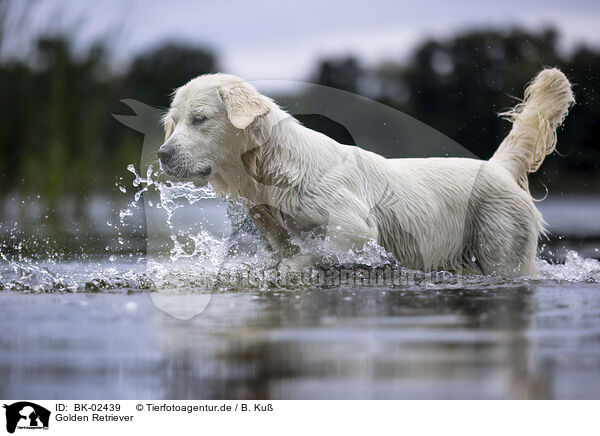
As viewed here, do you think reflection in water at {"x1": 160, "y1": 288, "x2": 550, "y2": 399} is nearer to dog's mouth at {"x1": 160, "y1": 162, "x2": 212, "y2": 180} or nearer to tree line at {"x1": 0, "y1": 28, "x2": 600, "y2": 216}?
dog's mouth at {"x1": 160, "y1": 162, "x2": 212, "y2": 180}

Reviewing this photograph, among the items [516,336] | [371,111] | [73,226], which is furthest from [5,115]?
[516,336]

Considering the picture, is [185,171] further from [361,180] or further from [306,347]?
[306,347]

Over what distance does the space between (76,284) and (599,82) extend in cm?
818

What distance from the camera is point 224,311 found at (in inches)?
165

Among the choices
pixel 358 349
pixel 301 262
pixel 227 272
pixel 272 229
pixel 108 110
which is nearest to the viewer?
pixel 358 349

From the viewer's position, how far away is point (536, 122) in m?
5.86

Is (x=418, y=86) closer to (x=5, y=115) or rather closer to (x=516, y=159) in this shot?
(x=5, y=115)

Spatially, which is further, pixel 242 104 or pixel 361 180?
pixel 361 180

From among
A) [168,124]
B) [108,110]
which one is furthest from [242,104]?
[108,110]

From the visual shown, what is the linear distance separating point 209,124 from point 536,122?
2.56m
